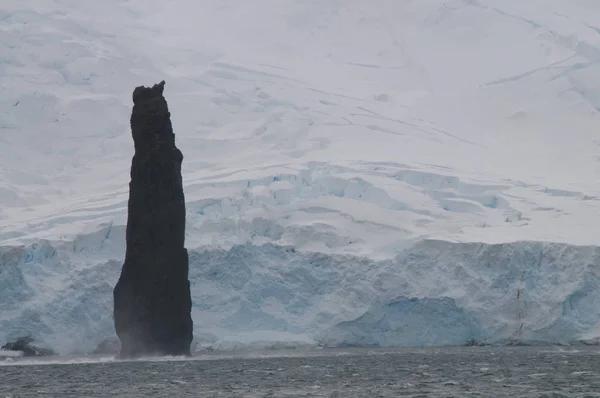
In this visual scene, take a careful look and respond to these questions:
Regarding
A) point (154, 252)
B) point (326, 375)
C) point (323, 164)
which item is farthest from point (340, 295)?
point (326, 375)

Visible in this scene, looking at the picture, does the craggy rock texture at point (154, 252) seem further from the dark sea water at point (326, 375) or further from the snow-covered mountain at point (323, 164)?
the snow-covered mountain at point (323, 164)

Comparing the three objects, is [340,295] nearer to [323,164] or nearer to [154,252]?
[323,164]

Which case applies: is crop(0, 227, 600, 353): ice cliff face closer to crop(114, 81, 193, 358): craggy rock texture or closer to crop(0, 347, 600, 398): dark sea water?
crop(0, 347, 600, 398): dark sea water

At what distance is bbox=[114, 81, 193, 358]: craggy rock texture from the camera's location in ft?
146

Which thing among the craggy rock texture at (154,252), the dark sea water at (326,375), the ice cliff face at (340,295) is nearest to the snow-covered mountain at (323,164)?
the ice cliff face at (340,295)

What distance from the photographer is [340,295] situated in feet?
170

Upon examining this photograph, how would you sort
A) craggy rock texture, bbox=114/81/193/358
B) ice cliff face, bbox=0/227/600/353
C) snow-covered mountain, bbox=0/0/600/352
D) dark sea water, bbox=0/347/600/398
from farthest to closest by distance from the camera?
snow-covered mountain, bbox=0/0/600/352 → ice cliff face, bbox=0/227/600/353 → craggy rock texture, bbox=114/81/193/358 → dark sea water, bbox=0/347/600/398

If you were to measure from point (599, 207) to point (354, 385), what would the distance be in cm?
2657

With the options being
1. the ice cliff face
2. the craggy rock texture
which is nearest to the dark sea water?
the craggy rock texture

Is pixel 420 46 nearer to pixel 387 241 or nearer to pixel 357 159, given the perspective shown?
pixel 357 159

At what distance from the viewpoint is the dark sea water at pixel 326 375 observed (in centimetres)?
3169

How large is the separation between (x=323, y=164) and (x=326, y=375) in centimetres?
2390

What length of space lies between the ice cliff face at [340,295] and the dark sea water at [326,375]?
1761 mm

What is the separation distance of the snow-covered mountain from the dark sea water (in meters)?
2.65
